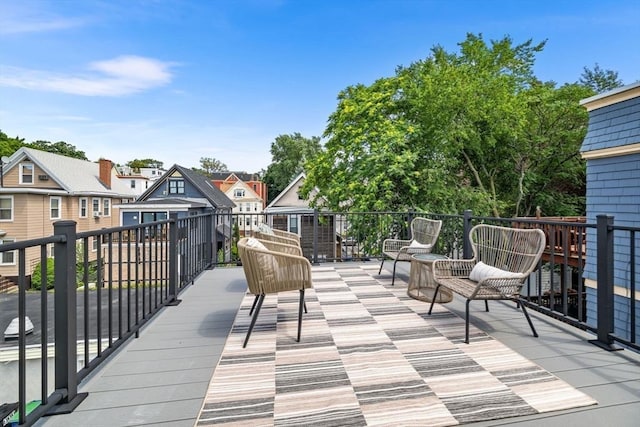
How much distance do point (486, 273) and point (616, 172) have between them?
5.22m

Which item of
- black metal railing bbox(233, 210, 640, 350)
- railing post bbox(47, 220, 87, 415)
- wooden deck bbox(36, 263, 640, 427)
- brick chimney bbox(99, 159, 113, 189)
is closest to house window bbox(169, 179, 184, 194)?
brick chimney bbox(99, 159, 113, 189)

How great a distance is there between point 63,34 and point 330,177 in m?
10.8

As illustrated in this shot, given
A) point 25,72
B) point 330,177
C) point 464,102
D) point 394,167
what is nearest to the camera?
point 394,167

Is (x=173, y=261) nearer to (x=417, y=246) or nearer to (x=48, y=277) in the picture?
(x=48, y=277)

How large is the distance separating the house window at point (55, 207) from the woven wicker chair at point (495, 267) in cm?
1988

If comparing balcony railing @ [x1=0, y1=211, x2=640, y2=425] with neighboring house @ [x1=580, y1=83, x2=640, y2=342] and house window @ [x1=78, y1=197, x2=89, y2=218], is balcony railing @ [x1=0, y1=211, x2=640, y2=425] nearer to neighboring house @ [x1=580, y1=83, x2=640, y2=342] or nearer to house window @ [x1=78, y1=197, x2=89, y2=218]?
neighboring house @ [x1=580, y1=83, x2=640, y2=342]

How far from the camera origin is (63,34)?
42.5 feet

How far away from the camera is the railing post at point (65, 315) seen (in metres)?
1.75

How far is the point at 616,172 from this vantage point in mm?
6398

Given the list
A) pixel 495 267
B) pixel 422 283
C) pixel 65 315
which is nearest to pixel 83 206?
pixel 422 283

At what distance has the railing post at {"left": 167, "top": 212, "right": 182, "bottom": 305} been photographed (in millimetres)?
3712

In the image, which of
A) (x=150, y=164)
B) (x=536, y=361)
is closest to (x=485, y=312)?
(x=536, y=361)

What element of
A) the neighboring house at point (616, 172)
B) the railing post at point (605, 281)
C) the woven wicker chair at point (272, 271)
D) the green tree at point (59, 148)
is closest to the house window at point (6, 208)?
the woven wicker chair at point (272, 271)

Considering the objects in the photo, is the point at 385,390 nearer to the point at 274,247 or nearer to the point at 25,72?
the point at 274,247
